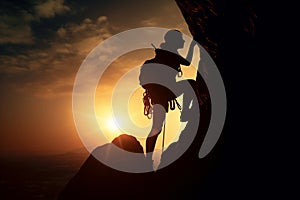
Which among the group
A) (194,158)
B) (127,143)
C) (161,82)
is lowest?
(194,158)

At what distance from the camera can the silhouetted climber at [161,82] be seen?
2116 cm

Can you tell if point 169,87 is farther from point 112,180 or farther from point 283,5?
point 283,5

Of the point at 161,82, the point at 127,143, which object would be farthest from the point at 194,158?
the point at 161,82

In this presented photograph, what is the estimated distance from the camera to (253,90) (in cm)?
1423

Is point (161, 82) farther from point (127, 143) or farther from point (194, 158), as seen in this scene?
point (194, 158)

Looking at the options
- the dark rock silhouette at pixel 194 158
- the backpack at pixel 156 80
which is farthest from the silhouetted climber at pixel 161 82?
the dark rock silhouette at pixel 194 158

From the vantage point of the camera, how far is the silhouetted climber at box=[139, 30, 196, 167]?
21156 millimetres

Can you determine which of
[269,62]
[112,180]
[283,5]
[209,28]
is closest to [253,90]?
[269,62]

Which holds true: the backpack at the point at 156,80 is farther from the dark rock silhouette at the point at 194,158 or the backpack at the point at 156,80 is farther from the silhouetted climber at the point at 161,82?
the dark rock silhouette at the point at 194,158

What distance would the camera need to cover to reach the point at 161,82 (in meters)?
21.3

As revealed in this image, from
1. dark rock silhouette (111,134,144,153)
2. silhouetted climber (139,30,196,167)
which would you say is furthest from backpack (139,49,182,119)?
dark rock silhouette (111,134,144,153)

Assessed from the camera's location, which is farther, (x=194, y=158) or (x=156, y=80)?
(x=156, y=80)

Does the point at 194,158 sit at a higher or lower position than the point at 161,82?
lower

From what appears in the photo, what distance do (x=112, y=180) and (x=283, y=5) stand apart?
13.9 meters
